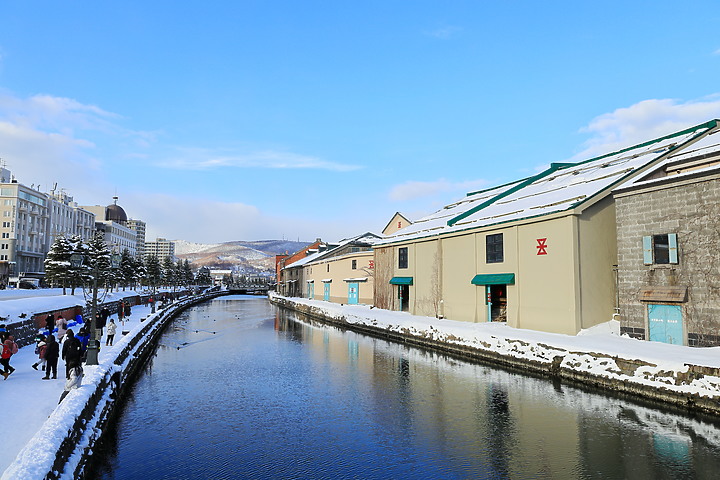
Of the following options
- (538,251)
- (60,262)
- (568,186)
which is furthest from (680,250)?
(60,262)

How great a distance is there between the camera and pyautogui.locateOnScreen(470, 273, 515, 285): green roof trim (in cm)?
2896

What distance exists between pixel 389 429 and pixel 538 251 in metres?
16.3

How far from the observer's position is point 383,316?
3947 centimetres

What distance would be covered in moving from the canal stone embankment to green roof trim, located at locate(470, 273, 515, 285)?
A: 20602mm

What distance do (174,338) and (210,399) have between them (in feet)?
71.7

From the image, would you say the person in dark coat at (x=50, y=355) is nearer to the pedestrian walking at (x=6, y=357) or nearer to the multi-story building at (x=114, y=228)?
the pedestrian walking at (x=6, y=357)

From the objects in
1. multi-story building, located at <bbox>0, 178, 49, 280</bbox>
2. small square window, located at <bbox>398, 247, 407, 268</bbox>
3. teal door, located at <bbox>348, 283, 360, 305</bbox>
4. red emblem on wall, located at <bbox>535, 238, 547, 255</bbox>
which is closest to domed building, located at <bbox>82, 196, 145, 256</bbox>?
multi-story building, located at <bbox>0, 178, 49, 280</bbox>

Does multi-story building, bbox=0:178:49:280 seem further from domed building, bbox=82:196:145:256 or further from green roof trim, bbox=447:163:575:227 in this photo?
green roof trim, bbox=447:163:575:227

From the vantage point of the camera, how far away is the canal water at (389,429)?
11.1 metres

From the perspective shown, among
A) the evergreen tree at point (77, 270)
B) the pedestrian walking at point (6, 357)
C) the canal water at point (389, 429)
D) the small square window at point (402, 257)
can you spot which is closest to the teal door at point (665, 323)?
the canal water at point (389, 429)

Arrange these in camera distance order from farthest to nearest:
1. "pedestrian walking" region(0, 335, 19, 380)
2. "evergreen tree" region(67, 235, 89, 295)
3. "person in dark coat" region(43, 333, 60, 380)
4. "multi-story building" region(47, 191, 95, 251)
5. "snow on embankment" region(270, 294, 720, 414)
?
"multi-story building" region(47, 191, 95, 251), "evergreen tree" region(67, 235, 89, 295), "pedestrian walking" region(0, 335, 19, 380), "person in dark coat" region(43, 333, 60, 380), "snow on embankment" region(270, 294, 720, 414)

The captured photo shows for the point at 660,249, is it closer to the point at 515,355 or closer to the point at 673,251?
the point at 673,251

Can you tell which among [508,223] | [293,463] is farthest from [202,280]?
[293,463]

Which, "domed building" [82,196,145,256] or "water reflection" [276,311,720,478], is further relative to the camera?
"domed building" [82,196,145,256]
